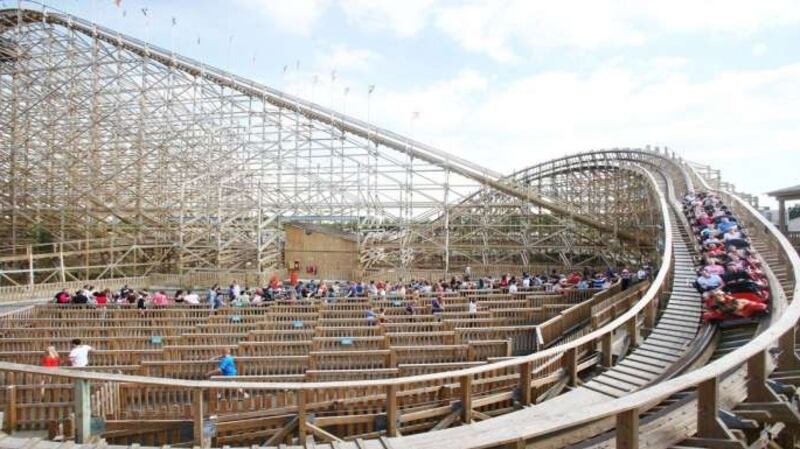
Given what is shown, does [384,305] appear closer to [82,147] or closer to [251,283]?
[251,283]

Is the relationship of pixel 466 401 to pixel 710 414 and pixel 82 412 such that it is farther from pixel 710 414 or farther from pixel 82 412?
pixel 82 412

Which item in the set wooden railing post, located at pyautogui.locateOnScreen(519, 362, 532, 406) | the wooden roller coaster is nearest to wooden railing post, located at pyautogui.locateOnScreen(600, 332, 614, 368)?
the wooden roller coaster

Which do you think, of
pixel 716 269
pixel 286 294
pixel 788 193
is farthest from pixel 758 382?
pixel 788 193

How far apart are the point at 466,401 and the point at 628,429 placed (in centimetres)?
223

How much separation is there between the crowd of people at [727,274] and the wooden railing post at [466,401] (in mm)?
4047

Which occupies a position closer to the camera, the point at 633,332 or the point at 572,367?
the point at 572,367

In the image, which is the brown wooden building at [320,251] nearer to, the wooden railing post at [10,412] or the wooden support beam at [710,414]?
the wooden railing post at [10,412]

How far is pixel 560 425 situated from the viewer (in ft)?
7.86

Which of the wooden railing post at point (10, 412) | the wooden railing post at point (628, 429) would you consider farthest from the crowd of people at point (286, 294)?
the wooden railing post at point (628, 429)

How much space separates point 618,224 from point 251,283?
15.9 m

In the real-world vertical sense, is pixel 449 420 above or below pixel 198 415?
below

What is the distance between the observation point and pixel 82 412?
3.58m

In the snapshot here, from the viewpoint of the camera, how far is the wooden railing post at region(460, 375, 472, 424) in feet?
15.1

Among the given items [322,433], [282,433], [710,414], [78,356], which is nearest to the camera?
[710,414]
